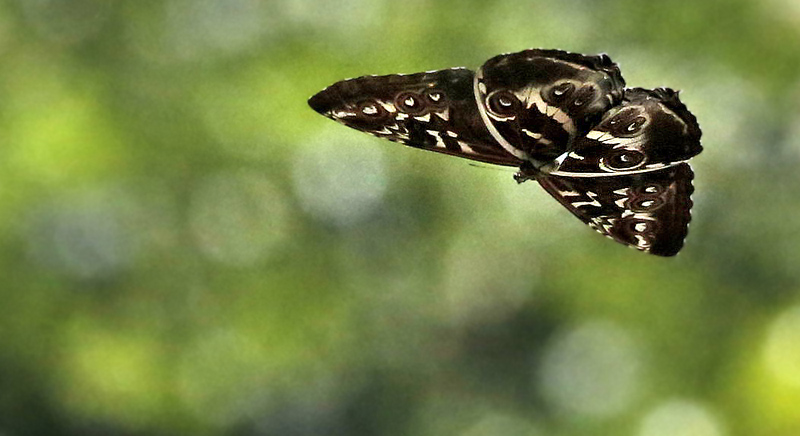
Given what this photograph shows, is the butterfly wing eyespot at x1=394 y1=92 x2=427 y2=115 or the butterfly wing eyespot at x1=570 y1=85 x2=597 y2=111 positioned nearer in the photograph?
the butterfly wing eyespot at x1=570 y1=85 x2=597 y2=111

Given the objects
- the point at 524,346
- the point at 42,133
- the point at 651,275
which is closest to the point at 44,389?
the point at 42,133

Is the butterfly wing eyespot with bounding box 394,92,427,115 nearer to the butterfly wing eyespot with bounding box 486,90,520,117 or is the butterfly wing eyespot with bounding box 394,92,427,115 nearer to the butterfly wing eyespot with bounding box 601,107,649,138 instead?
the butterfly wing eyespot with bounding box 486,90,520,117

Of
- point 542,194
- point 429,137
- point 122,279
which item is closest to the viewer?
point 429,137

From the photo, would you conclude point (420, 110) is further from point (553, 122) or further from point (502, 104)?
point (553, 122)

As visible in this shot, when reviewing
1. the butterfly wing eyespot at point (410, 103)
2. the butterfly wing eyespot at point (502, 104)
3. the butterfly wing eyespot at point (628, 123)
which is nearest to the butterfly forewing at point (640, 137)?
the butterfly wing eyespot at point (628, 123)

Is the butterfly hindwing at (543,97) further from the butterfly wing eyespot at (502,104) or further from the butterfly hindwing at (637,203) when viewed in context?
the butterfly hindwing at (637,203)

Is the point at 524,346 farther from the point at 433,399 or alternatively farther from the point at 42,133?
the point at 42,133

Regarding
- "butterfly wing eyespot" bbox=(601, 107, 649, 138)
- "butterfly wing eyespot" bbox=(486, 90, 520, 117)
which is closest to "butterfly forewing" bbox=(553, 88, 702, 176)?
"butterfly wing eyespot" bbox=(601, 107, 649, 138)
